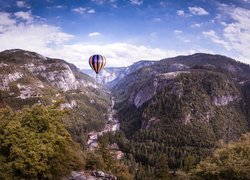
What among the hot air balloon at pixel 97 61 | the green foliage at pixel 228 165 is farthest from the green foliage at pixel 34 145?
the hot air balloon at pixel 97 61

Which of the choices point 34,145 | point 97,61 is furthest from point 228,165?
point 97,61

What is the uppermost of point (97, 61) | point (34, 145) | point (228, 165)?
point (97, 61)

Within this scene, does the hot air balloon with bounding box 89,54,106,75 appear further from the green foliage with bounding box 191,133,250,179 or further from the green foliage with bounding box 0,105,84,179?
the green foliage with bounding box 191,133,250,179

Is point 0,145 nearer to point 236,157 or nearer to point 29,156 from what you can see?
point 29,156

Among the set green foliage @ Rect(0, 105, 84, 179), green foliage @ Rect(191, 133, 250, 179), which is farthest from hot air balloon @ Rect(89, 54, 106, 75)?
green foliage @ Rect(191, 133, 250, 179)

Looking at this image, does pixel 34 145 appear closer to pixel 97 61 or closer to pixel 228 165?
pixel 228 165

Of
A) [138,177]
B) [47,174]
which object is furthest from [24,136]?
[138,177]
